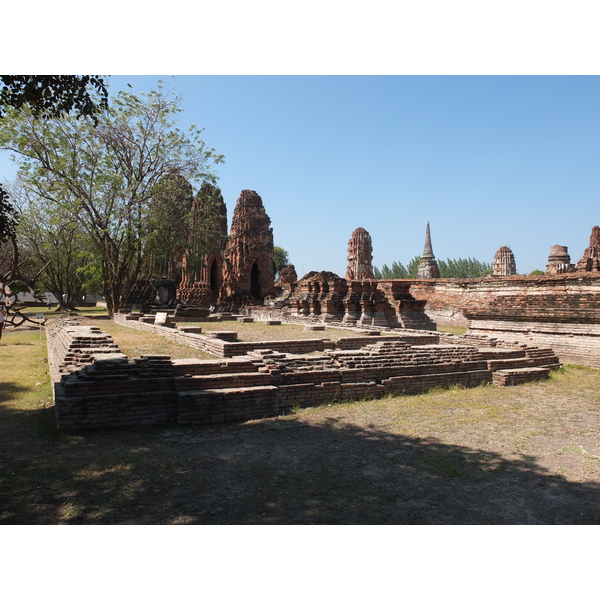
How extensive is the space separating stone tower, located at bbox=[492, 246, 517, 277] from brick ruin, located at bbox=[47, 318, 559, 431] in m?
22.3

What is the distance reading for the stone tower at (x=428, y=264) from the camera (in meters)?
37.9

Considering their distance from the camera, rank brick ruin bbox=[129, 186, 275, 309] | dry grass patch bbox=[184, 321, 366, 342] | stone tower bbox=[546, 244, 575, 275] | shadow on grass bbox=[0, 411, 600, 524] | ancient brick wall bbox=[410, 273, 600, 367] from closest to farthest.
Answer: shadow on grass bbox=[0, 411, 600, 524], ancient brick wall bbox=[410, 273, 600, 367], dry grass patch bbox=[184, 321, 366, 342], stone tower bbox=[546, 244, 575, 275], brick ruin bbox=[129, 186, 275, 309]

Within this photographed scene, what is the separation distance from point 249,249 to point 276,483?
2533 cm

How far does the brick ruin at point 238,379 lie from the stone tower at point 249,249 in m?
20.8

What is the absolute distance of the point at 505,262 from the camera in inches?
1155

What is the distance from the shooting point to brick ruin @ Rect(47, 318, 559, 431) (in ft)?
17.0

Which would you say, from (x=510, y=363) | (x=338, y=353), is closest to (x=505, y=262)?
(x=510, y=363)

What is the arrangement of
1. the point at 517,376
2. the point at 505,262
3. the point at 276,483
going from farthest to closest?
the point at 505,262 < the point at 517,376 < the point at 276,483

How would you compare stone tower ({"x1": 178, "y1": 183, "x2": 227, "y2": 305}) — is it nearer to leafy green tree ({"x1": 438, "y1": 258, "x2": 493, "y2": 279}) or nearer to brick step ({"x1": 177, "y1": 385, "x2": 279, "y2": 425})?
brick step ({"x1": 177, "y1": 385, "x2": 279, "y2": 425})

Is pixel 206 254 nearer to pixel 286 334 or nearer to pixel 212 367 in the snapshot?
pixel 286 334

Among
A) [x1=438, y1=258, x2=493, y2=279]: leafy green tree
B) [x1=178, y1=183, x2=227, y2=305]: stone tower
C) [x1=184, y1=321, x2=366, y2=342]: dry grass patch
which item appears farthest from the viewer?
[x1=438, y1=258, x2=493, y2=279]: leafy green tree

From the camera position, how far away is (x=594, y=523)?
10.4 ft

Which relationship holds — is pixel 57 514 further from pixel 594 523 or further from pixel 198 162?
pixel 198 162

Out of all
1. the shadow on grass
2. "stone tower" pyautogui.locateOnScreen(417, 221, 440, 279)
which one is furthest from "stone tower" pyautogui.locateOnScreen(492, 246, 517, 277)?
the shadow on grass
